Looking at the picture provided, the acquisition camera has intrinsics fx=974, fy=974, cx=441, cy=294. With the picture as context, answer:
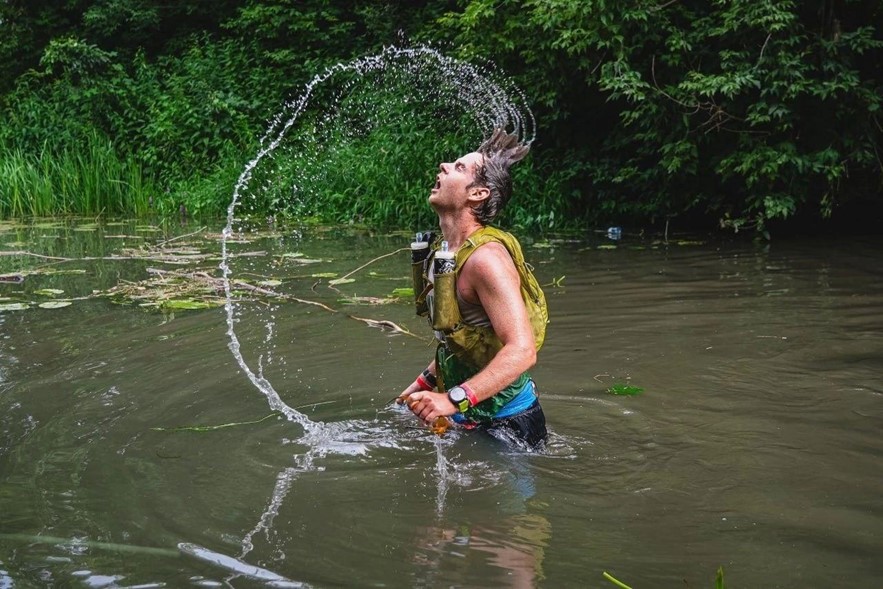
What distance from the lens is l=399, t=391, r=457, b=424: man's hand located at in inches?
126

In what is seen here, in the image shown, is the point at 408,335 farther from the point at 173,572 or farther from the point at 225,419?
the point at 173,572

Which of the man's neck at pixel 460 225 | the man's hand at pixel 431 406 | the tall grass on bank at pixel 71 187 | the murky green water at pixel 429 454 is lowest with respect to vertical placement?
the murky green water at pixel 429 454

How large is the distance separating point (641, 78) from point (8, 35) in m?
15.6

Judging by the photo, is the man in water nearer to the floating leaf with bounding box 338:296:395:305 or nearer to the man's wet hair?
the man's wet hair

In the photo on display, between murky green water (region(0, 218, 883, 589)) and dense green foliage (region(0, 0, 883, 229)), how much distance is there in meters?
3.00

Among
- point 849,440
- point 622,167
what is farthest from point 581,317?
point 622,167

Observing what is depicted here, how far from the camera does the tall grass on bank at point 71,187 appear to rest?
13.9 meters

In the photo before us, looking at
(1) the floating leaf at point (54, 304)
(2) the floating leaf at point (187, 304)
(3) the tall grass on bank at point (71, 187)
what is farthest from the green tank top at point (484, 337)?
(3) the tall grass on bank at point (71, 187)

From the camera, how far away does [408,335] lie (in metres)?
6.00

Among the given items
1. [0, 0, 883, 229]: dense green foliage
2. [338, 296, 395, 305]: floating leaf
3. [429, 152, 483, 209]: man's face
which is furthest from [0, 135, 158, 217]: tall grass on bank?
[429, 152, 483, 209]: man's face

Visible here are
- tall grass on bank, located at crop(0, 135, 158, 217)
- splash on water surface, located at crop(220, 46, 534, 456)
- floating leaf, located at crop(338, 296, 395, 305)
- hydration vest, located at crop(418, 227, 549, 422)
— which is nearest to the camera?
hydration vest, located at crop(418, 227, 549, 422)

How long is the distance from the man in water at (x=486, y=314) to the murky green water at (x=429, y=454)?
0.62ft

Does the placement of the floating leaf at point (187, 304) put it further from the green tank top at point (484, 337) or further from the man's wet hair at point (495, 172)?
the man's wet hair at point (495, 172)

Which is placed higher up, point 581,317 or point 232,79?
point 232,79
